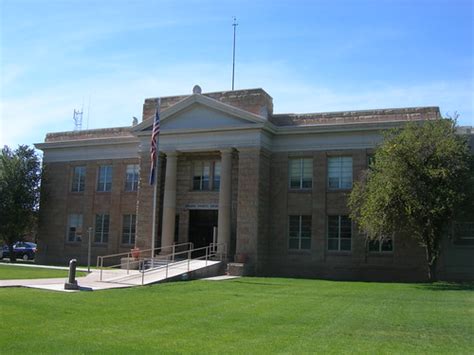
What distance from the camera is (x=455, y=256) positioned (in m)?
29.1

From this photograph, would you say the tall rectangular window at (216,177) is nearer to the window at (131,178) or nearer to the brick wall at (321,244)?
the brick wall at (321,244)

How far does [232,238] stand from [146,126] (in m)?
8.89

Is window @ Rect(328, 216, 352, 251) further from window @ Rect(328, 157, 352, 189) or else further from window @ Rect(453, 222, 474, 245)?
window @ Rect(453, 222, 474, 245)

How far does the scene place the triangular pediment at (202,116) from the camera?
1261 inches

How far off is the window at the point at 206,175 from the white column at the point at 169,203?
6.22 ft

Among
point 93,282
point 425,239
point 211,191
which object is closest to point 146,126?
point 211,191

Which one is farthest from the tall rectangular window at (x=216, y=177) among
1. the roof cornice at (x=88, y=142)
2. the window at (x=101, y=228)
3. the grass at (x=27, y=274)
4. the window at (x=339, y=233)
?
the grass at (x=27, y=274)

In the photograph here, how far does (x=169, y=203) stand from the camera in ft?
110

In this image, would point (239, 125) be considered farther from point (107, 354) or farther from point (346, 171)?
point (107, 354)

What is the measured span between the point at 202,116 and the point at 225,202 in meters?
5.51

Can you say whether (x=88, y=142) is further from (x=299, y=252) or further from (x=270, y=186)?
(x=299, y=252)

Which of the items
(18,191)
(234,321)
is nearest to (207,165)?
(18,191)

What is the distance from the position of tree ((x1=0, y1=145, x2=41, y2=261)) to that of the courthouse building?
10.2m

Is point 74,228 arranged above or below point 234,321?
above
